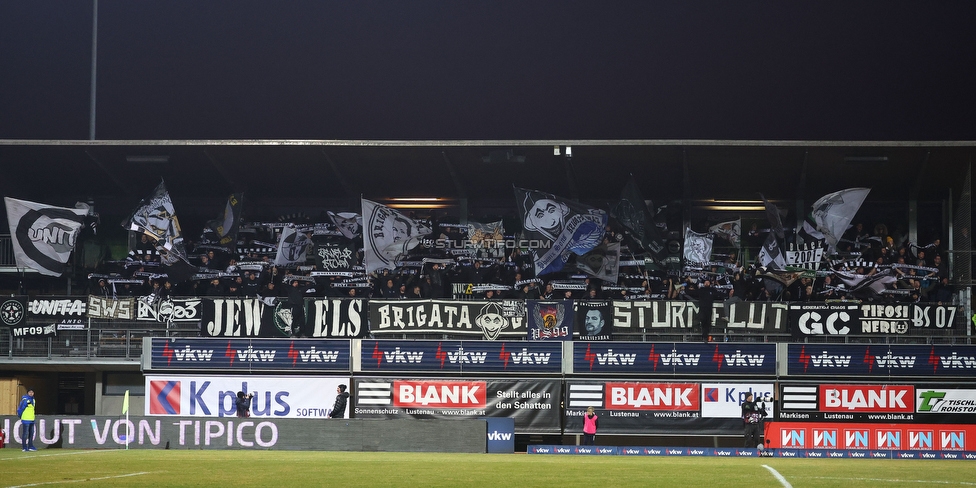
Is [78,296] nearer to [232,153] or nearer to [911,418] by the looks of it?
[232,153]

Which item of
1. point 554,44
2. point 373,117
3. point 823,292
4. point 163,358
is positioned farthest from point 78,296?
point 823,292

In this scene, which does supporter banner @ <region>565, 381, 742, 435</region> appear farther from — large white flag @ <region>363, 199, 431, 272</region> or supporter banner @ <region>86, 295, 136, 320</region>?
supporter banner @ <region>86, 295, 136, 320</region>

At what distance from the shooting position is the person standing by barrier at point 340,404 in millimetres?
27266

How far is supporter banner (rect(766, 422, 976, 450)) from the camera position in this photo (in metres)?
26.7

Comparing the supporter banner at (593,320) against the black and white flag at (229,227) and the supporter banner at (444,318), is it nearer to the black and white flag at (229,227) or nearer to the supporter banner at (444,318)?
the supporter banner at (444,318)

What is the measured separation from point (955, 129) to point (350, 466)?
23171 mm

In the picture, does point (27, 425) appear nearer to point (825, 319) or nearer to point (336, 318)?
point (336, 318)

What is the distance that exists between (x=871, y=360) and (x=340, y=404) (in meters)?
14.1

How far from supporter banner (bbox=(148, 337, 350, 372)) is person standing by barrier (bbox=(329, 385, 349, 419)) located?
3.77 feet

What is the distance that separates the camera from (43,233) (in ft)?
104

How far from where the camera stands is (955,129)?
105ft

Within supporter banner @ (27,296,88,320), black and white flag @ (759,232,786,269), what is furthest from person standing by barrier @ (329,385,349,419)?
black and white flag @ (759,232,786,269)

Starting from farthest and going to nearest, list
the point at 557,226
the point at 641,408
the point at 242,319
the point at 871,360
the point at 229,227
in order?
the point at 229,227 < the point at 557,226 < the point at 242,319 < the point at 641,408 < the point at 871,360

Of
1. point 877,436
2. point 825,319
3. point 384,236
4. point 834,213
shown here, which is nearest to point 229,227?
point 384,236
